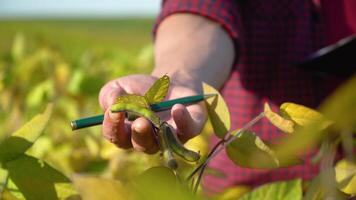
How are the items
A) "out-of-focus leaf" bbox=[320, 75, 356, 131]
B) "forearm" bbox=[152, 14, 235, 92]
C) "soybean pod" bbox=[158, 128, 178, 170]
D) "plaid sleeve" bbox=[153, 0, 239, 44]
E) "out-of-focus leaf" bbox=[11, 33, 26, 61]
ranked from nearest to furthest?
"out-of-focus leaf" bbox=[320, 75, 356, 131], "soybean pod" bbox=[158, 128, 178, 170], "forearm" bbox=[152, 14, 235, 92], "plaid sleeve" bbox=[153, 0, 239, 44], "out-of-focus leaf" bbox=[11, 33, 26, 61]

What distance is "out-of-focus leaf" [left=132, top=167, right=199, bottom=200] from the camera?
35 centimetres

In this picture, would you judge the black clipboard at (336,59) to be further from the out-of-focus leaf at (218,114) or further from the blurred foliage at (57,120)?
the out-of-focus leaf at (218,114)

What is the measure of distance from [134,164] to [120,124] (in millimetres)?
458

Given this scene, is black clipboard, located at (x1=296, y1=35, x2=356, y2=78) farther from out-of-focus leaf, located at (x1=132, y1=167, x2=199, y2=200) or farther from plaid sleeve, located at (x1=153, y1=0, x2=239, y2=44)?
out-of-focus leaf, located at (x1=132, y1=167, x2=199, y2=200)

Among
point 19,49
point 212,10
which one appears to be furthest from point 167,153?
point 19,49

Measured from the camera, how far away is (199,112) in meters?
0.56

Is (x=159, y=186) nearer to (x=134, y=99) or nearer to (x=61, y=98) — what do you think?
(x=134, y=99)

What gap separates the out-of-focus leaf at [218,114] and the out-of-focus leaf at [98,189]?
152mm

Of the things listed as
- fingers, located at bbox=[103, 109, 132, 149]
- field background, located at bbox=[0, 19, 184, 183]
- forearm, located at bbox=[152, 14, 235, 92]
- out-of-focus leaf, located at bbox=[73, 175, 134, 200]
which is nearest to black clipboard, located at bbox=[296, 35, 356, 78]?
forearm, located at bbox=[152, 14, 235, 92]

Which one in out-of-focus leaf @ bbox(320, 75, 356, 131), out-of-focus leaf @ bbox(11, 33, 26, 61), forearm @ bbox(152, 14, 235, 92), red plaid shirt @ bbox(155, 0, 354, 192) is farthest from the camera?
out-of-focus leaf @ bbox(11, 33, 26, 61)

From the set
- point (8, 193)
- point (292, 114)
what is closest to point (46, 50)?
point (8, 193)

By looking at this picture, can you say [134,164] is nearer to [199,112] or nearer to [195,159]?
[199,112]

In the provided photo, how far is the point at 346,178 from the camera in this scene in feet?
1.57

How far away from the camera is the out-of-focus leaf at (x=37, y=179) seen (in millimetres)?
491
